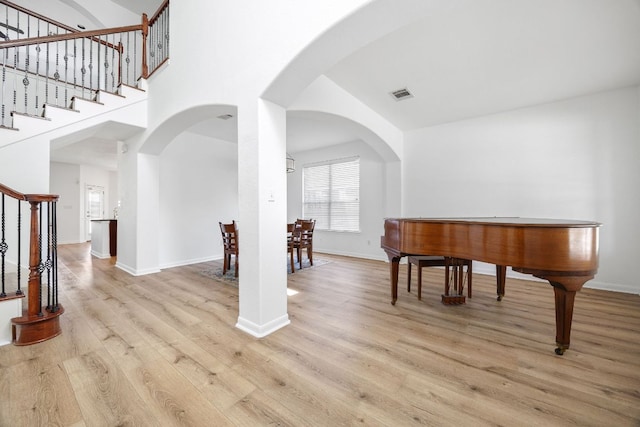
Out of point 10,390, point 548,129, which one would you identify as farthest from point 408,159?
point 10,390

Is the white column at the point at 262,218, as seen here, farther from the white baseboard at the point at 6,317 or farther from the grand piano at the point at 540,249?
the white baseboard at the point at 6,317

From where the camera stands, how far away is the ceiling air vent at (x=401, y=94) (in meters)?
3.41

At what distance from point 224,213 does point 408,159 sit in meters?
4.09

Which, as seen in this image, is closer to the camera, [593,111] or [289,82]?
[289,82]

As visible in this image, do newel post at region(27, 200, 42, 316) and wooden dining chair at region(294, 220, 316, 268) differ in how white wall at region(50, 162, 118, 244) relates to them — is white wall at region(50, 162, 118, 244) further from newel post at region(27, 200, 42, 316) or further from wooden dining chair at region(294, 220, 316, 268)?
wooden dining chair at region(294, 220, 316, 268)

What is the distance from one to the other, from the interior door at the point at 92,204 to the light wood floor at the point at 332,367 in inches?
292

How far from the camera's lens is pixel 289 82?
6.85 feet

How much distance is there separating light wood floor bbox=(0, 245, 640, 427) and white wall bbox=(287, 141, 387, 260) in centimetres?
270

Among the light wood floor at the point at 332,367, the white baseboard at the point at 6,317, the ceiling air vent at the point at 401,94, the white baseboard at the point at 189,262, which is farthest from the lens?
the white baseboard at the point at 189,262

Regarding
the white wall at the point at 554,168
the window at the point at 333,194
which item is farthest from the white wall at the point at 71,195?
the white wall at the point at 554,168

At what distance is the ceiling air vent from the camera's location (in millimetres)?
3410

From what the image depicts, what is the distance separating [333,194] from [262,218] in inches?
166

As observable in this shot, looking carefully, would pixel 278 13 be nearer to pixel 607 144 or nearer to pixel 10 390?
pixel 10 390

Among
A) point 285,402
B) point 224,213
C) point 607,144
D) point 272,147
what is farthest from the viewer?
point 224,213
